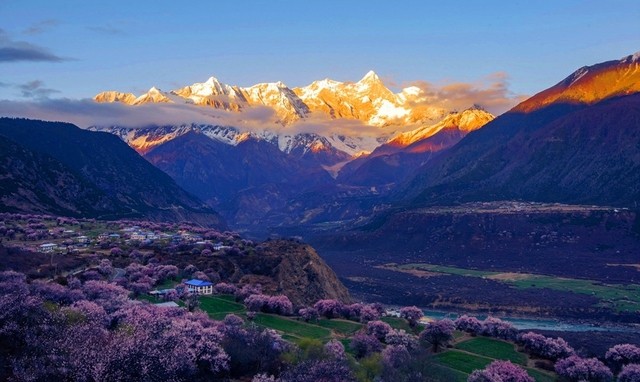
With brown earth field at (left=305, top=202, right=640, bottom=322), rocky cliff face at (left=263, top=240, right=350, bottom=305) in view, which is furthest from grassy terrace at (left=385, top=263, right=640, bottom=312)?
rocky cliff face at (left=263, top=240, right=350, bottom=305)

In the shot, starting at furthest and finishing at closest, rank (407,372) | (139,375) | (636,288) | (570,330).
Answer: (636,288) → (570,330) → (407,372) → (139,375)

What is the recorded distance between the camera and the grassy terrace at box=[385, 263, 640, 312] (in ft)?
355

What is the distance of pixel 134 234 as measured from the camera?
120312mm

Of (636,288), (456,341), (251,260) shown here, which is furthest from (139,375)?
(636,288)

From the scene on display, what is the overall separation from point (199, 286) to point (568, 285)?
265ft

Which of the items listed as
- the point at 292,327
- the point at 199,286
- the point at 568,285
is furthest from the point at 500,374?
the point at 568,285

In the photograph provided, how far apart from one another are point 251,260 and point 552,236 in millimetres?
102144

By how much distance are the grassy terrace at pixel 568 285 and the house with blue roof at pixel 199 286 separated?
65523mm

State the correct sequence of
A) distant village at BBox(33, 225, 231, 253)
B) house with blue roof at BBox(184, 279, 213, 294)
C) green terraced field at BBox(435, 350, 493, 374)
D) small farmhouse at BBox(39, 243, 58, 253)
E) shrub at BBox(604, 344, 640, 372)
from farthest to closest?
distant village at BBox(33, 225, 231, 253)
small farmhouse at BBox(39, 243, 58, 253)
house with blue roof at BBox(184, 279, 213, 294)
shrub at BBox(604, 344, 640, 372)
green terraced field at BBox(435, 350, 493, 374)

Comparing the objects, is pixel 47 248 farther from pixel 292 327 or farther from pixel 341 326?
pixel 341 326

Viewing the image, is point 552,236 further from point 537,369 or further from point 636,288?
point 537,369

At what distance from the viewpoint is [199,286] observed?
74000mm

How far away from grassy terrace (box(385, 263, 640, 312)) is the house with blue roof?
6552cm

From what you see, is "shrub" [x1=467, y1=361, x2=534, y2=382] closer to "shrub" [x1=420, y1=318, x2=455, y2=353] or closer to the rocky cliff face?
"shrub" [x1=420, y1=318, x2=455, y2=353]
